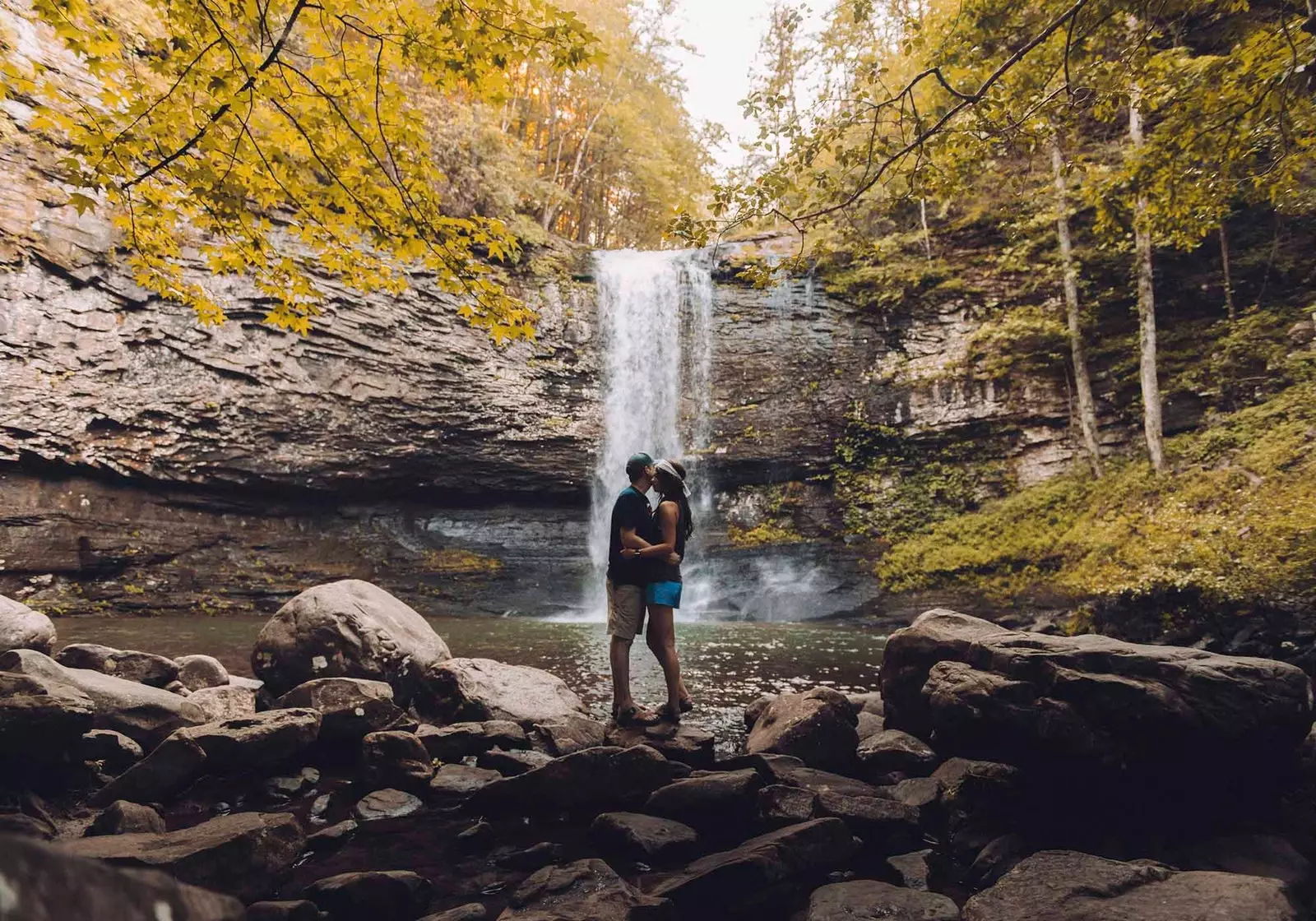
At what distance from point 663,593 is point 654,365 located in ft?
41.8

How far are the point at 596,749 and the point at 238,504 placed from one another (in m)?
13.8

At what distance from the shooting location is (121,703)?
430 centimetres

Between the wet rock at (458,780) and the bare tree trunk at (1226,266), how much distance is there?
590 inches

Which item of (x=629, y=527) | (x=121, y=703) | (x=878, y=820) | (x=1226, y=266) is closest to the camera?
(x=878, y=820)

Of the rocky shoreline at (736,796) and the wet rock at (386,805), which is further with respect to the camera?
the wet rock at (386,805)

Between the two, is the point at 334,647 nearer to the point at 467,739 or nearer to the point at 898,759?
the point at 467,739

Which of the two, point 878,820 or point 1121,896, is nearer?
point 1121,896

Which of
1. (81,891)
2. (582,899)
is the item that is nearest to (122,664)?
(582,899)

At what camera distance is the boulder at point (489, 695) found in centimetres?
501

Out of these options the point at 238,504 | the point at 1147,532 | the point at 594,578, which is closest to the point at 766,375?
Answer: the point at 594,578

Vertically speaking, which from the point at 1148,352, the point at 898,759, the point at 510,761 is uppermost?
the point at 1148,352

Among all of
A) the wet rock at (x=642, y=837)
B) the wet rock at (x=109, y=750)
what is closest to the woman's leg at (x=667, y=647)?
the wet rock at (x=642, y=837)

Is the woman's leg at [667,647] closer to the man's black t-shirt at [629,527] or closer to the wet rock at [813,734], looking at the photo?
the man's black t-shirt at [629,527]

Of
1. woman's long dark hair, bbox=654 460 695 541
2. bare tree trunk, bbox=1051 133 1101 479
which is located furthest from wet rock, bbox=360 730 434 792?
bare tree trunk, bbox=1051 133 1101 479
